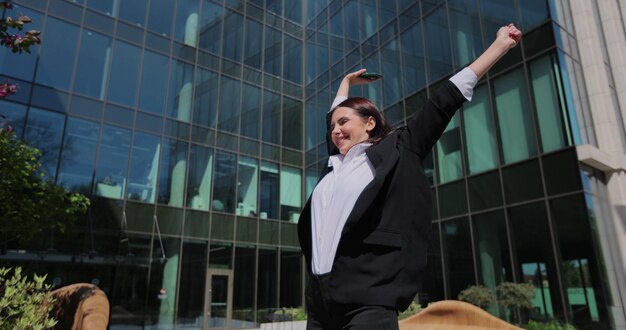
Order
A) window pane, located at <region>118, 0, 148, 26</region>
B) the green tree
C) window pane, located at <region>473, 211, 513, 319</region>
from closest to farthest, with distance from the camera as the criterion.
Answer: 1. the green tree
2. window pane, located at <region>473, 211, 513, 319</region>
3. window pane, located at <region>118, 0, 148, 26</region>

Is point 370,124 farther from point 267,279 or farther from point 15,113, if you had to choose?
point 267,279

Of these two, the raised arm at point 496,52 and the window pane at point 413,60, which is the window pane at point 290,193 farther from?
the raised arm at point 496,52

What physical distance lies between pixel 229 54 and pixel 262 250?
9.94 meters

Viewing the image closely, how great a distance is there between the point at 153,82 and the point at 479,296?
15492 mm

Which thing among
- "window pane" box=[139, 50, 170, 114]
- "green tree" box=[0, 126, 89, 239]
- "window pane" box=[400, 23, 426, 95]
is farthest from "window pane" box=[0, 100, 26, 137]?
"window pane" box=[400, 23, 426, 95]

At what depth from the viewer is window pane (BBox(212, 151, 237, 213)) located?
818 inches

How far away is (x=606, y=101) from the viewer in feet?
44.8

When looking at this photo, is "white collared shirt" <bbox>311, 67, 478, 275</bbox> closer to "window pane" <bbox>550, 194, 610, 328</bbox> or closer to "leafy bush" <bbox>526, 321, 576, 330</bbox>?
"window pane" <bbox>550, 194, 610, 328</bbox>

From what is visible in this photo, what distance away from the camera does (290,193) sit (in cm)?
2386

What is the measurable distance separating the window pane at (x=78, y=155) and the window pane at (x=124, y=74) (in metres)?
1.73

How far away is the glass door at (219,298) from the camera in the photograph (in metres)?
19.4

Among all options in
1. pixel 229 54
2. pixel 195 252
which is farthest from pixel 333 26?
pixel 195 252

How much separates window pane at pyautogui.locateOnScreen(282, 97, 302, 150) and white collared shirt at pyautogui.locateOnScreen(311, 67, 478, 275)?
22337 mm

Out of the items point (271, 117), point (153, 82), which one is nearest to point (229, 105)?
point (271, 117)
